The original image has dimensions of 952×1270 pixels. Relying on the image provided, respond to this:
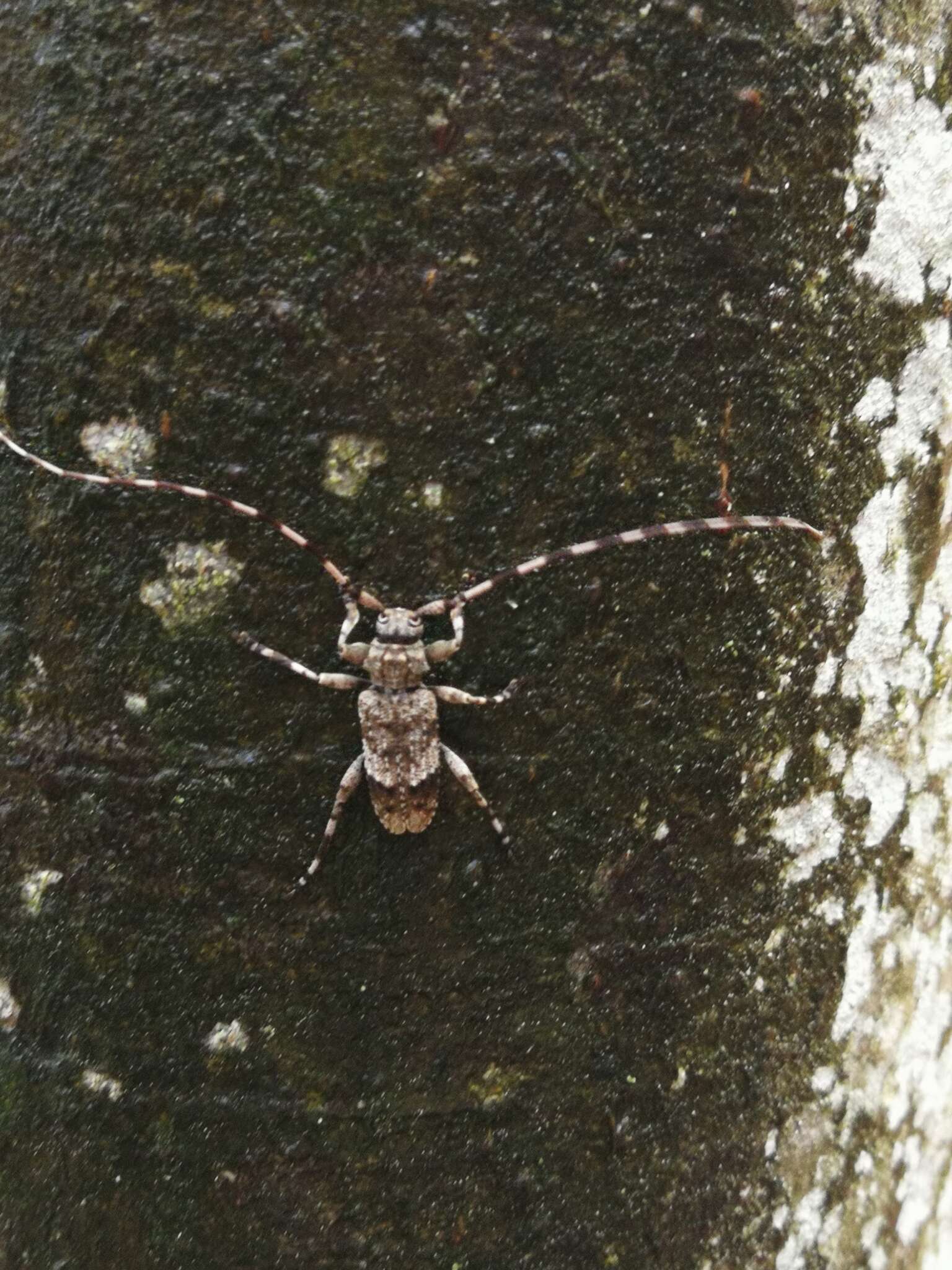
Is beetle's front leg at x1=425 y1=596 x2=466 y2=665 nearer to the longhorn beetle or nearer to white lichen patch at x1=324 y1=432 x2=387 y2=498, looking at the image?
the longhorn beetle

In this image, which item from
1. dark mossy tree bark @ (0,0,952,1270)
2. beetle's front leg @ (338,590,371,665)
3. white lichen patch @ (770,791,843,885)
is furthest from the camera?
white lichen patch @ (770,791,843,885)

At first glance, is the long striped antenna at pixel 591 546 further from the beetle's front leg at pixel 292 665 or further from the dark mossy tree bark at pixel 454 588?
the beetle's front leg at pixel 292 665

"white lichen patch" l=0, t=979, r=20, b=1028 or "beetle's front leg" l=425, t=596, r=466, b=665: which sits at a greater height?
"beetle's front leg" l=425, t=596, r=466, b=665

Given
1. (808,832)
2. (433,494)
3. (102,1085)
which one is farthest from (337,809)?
(808,832)

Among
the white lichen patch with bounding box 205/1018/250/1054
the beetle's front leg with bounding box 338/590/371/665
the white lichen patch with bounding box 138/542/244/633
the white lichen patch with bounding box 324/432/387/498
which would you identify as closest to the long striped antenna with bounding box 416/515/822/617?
the beetle's front leg with bounding box 338/590/371/665

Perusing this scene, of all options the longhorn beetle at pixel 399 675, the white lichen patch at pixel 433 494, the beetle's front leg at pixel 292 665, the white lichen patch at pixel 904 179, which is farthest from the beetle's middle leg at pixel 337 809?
the white lichen patch at pixel 904 179

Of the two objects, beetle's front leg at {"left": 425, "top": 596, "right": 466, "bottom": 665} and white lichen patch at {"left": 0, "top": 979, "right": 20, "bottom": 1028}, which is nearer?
beetle's front leg at {"left": 425, "top": 596, "right": 466, "bottom": 665}

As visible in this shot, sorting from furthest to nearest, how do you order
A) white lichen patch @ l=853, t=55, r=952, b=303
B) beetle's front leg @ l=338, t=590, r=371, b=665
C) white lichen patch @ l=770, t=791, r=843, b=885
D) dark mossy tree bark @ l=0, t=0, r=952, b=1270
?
white lichen patch @ l=770, t=791, r=843, b=885 → white lichen patch @ l=853, t=55, r=952, b=303 → beetle's front leg @ l=338, t=590, r=371, b=665 → dark mossy tree bark @ l=0, t=0, r=952, b=1270
